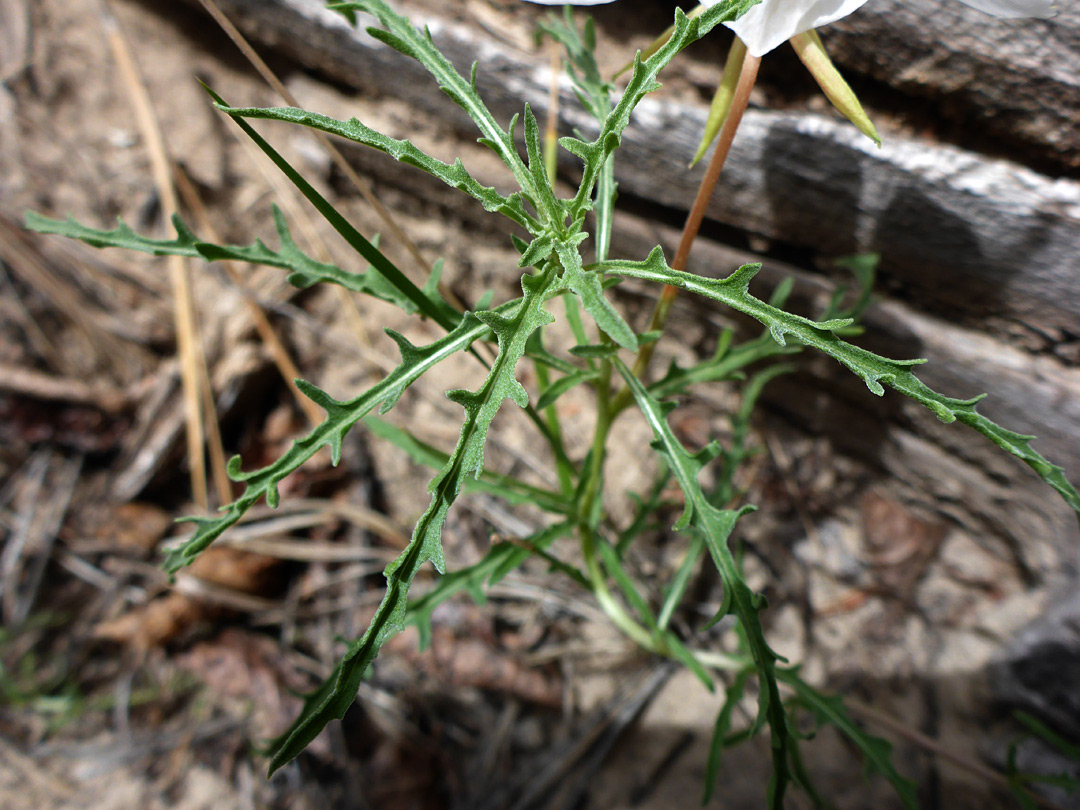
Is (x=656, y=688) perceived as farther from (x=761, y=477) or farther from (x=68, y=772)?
(x=68, y=772)

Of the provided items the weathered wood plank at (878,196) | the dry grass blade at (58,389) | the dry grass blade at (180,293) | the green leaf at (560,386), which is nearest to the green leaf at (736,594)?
the green leaf at (560,386)

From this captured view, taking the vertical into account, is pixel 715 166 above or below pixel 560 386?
above

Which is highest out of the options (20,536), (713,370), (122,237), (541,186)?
(541,186)

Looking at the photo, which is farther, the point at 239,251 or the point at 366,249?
the point at 239,251

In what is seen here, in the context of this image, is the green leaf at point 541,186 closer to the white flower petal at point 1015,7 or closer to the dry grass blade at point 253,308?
the white flower petal at point 1015,7

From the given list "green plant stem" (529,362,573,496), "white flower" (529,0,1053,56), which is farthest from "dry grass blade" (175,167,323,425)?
"white flower" (529,0,1053,56)

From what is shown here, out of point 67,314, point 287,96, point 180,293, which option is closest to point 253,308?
point 180,293

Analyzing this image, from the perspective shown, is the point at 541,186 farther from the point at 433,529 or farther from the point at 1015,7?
the point at 1015,7

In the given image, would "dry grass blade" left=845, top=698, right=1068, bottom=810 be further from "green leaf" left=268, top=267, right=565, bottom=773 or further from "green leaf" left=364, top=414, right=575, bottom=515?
"green leaf" left=268, top=267, right=565, bottom=773
